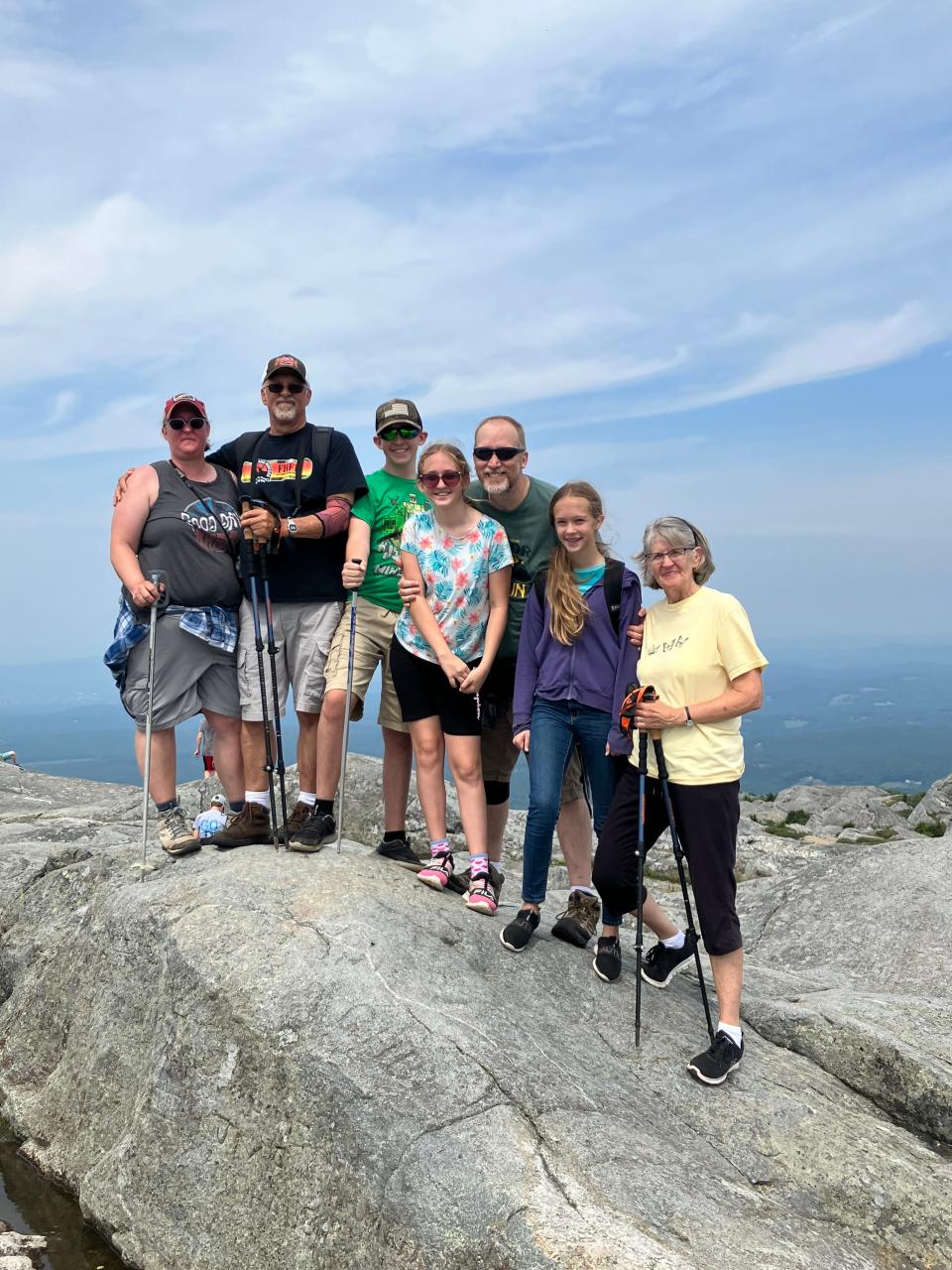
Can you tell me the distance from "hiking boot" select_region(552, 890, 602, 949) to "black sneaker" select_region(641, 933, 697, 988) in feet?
2.07

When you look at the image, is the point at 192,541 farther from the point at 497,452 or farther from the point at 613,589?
the point at 613,589

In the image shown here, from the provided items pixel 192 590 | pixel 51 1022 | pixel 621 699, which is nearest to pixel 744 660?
pixel 621 699

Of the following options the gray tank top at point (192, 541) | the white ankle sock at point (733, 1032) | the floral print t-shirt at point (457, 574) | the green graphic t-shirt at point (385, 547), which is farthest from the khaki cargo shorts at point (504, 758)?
the gray tank top at point (192, 541)

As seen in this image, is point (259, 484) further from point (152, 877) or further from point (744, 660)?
point (744, 660)

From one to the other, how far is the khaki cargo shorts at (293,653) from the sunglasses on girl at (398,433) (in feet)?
5.93

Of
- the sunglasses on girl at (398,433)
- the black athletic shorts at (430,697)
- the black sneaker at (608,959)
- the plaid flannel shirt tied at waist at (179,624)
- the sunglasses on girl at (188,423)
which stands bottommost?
the black sneaker at (608,959)

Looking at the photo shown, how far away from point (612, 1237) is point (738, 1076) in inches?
121

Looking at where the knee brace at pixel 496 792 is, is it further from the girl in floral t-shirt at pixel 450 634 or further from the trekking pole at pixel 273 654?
the trekking pole at pixel 273 654

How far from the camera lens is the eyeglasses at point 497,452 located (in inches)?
355

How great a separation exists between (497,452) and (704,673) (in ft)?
9.86

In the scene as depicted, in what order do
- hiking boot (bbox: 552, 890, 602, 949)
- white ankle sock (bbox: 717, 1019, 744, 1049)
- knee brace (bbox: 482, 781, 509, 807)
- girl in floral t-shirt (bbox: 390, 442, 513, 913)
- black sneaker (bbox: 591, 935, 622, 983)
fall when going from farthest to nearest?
knee brace (bbox: 482, 781, 509, 807)
hiking boot (bbox: 552, 890, 602, 949)
girl in floral t-shirt (bbox: 390, 442, 513, 913)
black sneaker (bbox: 591, 935, 622, 983)
white ankle sock (bbox: 717, 1019, 744, 1049)

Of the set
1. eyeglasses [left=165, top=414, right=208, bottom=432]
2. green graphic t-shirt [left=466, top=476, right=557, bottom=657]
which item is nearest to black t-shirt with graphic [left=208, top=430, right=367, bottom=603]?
eyeglasses [left=165, top=414, right=208, bottom=432]

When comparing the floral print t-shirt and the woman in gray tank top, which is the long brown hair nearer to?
the floral print t-shirt

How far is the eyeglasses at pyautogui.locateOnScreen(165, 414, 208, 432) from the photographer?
9.38 m
